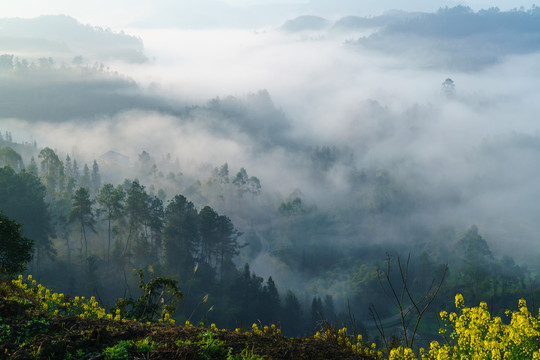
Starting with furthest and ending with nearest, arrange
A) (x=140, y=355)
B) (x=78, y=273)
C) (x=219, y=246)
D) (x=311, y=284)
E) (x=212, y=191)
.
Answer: (x=212, y=191) < (x=311, y=284) < (x=219, y=246) < (x=78, y=273) < (x=140, y=355)

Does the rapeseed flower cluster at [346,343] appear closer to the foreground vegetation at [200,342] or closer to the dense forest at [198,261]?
the foreground vegetation at [200,342]

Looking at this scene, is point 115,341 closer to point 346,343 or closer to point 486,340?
point 346,343

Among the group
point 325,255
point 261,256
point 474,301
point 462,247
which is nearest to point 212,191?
point 261,256

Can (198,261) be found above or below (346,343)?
below

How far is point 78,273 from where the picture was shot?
7344cm

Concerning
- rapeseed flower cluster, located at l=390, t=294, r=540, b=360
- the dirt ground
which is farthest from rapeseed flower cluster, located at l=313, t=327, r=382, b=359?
rapeseed flower cluster, located at l=390, t=294, r=540, b=360

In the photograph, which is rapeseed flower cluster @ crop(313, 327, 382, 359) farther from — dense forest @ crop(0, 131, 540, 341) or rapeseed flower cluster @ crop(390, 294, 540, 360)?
dense forest @ crop(0, 131, 540, 341)

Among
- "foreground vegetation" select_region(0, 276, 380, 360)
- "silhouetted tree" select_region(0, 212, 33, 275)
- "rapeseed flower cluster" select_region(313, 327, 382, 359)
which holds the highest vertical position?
"foreground vegetation" select_region(0, 276, 380, 360)

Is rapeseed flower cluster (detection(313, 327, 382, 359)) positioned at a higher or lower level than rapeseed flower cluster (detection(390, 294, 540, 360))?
lower

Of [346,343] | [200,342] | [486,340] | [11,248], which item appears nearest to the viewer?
[486,340]

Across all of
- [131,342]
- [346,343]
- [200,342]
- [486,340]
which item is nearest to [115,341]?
[131,342]

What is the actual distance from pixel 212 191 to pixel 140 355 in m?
140

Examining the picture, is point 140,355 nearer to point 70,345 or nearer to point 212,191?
point 70,345

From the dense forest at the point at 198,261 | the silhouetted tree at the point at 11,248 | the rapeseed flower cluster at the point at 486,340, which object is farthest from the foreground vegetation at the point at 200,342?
the dense forest at the point at 198,261
